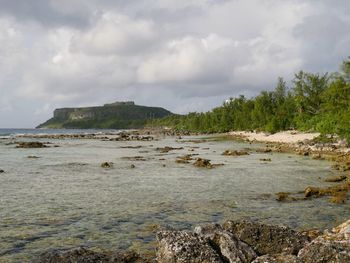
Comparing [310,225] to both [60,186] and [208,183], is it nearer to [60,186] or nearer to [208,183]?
[208,183]

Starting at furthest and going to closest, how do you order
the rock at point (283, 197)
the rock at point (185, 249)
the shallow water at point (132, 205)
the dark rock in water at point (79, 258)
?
the rock at point (283, 197) → the shallow water at point (132, 205) → the dark rock in water at point (79, 258) → the rock at point (185, 249)

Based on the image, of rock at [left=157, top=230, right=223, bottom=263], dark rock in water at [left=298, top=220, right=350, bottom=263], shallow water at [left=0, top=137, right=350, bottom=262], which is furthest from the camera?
shallow water at [left=0, top=137, right=350, bottom=262]

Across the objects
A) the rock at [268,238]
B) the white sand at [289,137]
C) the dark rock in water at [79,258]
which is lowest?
the dark rock in water at [79,258]

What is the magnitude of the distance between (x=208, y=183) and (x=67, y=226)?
15882mm

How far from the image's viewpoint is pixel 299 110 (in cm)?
12925

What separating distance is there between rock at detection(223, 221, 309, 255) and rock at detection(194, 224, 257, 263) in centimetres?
88

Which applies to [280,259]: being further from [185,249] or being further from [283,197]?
[283,197]

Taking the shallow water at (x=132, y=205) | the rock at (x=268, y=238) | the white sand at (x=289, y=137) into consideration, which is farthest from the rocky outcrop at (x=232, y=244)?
the white sand at (x=289, y=137)

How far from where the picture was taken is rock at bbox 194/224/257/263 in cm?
1084

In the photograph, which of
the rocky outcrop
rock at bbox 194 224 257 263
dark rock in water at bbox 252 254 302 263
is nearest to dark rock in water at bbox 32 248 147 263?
the rocky outcrop

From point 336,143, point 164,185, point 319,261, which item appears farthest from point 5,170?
point 336,143

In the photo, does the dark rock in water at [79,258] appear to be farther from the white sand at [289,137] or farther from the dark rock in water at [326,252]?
the white sand at [289,137]

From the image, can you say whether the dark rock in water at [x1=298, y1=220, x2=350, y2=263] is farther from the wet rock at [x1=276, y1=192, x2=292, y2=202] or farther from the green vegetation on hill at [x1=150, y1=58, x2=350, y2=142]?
the green vegetation on hill at [x1=150, y1=58, x2=350, y2=142]

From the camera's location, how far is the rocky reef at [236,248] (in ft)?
31.2
